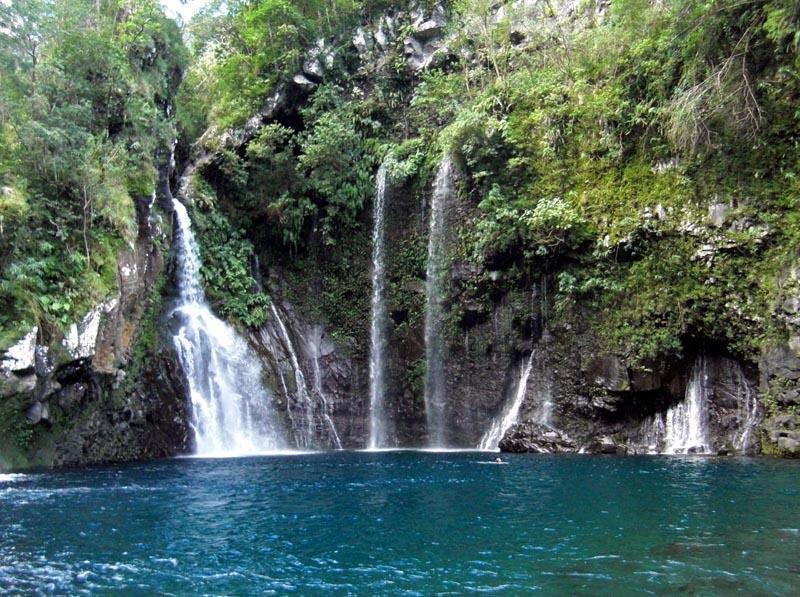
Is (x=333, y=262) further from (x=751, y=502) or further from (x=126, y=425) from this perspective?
(x=751, y=502)

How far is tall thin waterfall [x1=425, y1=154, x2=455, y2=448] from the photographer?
2023cm

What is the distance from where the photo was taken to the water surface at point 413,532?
6324mm

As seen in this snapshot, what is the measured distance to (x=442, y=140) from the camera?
2081cm

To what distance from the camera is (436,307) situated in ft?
67.9

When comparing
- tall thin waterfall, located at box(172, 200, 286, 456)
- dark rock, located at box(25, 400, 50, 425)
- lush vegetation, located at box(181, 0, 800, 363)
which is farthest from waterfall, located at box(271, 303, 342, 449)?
dark rock, located at box(25, 400, 50, 425)

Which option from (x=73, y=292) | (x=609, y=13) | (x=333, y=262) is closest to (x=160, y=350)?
(x=73, y=292)

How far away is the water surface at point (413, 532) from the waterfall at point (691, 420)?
2.06 meters

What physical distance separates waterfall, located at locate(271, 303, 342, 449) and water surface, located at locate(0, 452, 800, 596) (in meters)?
6.93

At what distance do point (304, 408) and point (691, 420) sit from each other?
11.6 meters

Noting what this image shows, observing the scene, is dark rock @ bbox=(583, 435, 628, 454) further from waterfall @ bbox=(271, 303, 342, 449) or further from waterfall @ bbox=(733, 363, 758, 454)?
waterfall @ bbox=(271, 303, 342, 449)

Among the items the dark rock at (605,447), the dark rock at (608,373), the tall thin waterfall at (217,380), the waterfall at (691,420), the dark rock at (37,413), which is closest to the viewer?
the dark rock at (37,413)

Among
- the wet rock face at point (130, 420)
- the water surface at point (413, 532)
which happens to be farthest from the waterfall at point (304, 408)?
the water surface at point (413, 532)

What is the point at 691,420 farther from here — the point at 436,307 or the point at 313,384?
the point at 313,384

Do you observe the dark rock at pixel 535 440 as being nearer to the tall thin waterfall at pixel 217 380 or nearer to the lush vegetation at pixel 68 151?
the tall thin waterfall at pixel 217 380
